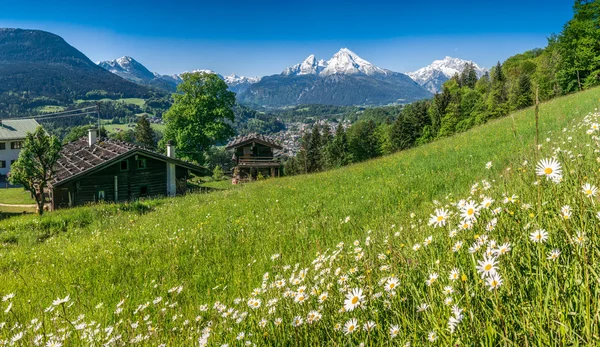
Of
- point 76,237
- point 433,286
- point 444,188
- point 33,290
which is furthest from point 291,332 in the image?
point 76,237

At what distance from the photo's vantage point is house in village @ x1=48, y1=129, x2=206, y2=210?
27.0m

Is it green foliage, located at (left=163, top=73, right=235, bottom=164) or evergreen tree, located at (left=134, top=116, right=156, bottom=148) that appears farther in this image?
evergreen tree, located at (left=134, top=116, right=156, bottom=148)

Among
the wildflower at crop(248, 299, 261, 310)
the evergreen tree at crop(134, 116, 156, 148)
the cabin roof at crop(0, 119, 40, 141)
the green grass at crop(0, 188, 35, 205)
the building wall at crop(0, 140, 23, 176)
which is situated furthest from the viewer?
the evergreen tree at crop(134, 116, 156, 148)

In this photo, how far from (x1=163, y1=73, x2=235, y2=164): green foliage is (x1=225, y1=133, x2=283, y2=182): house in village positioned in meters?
6.71

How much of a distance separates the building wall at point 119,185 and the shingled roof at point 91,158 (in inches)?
29.5

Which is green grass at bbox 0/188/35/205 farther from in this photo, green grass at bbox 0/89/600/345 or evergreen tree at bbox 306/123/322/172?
evergreen tree at bbox 306/123/322/172

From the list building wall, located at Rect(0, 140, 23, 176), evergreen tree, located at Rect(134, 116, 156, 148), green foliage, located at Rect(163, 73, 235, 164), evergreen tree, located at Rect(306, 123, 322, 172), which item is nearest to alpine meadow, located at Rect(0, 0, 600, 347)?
green foliage, located at Rect(163, 73, 235, 164)

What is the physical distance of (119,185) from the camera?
93.9 ft

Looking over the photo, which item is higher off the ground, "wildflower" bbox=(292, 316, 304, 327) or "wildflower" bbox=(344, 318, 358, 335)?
"wildflower" bbox=(344, 318, 358, 335)

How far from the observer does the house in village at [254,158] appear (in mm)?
50741

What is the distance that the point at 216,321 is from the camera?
10.4ft

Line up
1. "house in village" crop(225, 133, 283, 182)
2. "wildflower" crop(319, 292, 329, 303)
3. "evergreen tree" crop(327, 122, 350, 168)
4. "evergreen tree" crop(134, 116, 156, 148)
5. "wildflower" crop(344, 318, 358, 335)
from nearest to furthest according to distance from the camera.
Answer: "wildflower" crop(344, 318, 358, 335) → "wildflower" crop(319, 292, 329, 303) → "house in village" crop(225, 133, 283, 182) → "evergreen tree" crop(134, 116, 156, 148) → "evergreen tree" crop(327, 122, 350, 168)

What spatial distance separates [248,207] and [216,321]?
8.13 meters

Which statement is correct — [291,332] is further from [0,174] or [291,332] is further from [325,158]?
[325,158]
